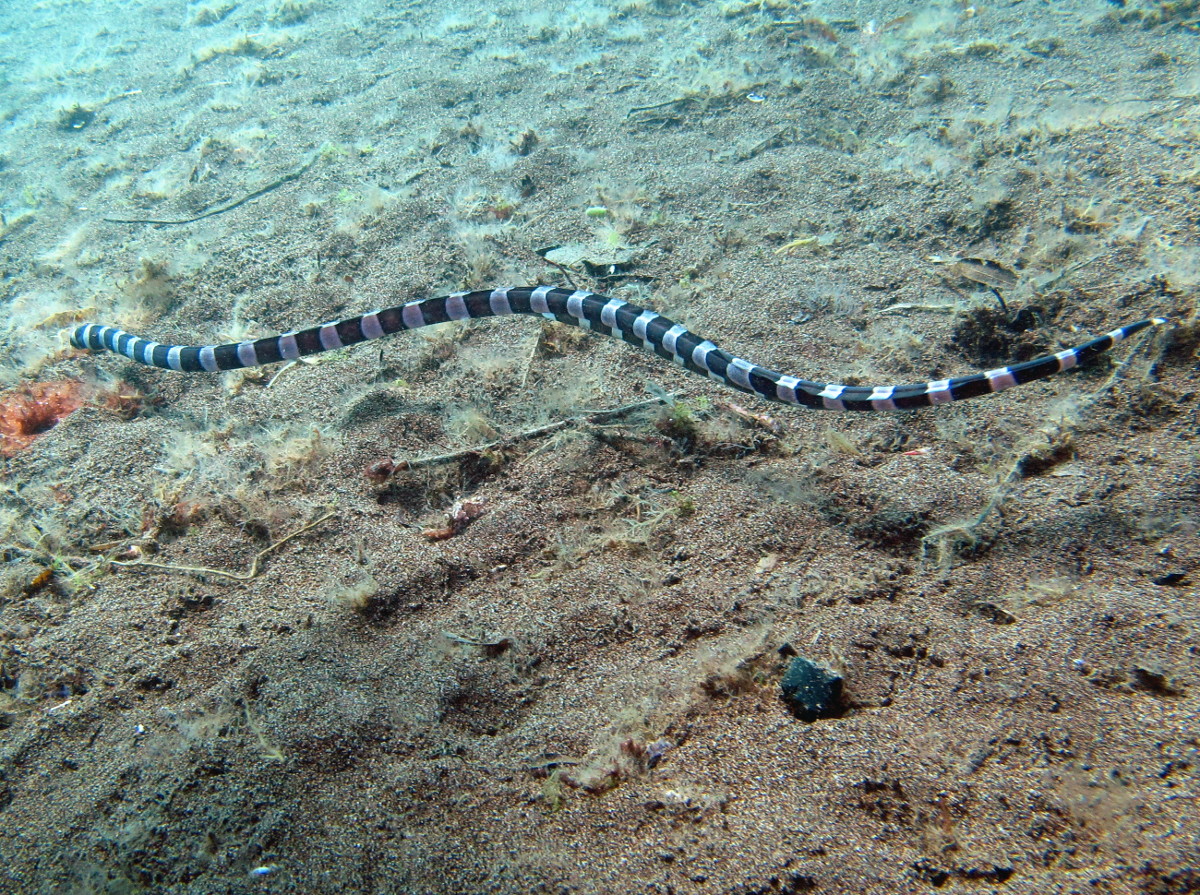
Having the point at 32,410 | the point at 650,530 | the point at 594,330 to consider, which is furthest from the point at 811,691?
the point at 32,410

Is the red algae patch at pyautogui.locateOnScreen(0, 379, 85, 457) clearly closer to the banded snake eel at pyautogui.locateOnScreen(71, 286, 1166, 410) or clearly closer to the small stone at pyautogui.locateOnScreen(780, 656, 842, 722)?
the banded snake eel at pyautogui.locateOnScreen(71, 286, 1166, 410)

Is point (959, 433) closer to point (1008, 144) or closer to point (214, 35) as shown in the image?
point (1008, 144)

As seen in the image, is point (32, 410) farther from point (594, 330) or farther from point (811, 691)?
point (811, 691)

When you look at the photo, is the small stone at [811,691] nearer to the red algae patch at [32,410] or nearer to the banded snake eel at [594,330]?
the banded snake eel at [594,330]

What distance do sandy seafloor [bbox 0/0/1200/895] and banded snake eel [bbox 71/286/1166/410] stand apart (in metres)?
0.18

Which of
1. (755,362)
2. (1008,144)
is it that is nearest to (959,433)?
(755,362)

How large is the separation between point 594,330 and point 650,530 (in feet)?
7.02

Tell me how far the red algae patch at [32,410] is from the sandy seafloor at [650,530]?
3.3 inches

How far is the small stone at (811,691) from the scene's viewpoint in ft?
7.38

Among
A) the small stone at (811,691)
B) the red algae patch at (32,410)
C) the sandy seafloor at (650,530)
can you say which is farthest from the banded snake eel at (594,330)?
the small stone at (811,691)

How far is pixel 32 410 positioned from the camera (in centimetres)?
491

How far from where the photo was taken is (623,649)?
8.99 ft

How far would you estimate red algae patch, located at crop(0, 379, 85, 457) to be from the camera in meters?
4.74

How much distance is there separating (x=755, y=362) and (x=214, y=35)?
16.0 meters
